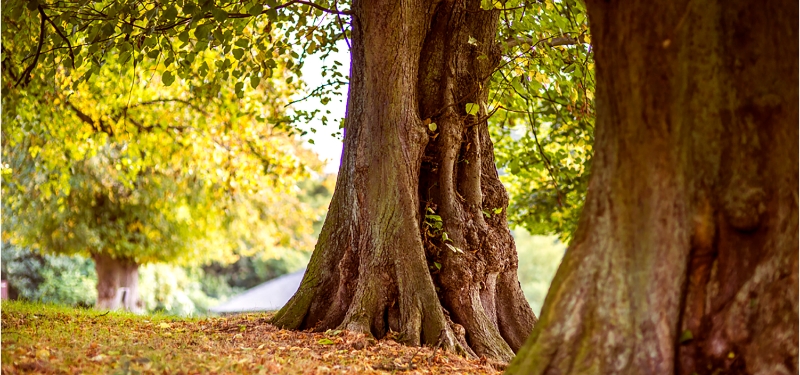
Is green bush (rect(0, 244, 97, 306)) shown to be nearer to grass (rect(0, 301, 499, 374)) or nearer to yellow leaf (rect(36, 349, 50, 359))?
grass (rect(0, 301, 499, 374))

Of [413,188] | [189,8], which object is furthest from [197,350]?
[189,8]

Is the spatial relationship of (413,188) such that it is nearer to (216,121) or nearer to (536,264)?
(216,121)

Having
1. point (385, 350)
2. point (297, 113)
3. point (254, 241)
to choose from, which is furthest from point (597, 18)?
point (254, 241)

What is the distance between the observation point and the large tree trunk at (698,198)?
3271 mm

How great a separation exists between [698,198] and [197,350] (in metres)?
3.41

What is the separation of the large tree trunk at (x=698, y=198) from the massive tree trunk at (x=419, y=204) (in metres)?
2.29

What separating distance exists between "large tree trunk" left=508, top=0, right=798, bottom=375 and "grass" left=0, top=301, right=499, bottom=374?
A: 169 centimetres

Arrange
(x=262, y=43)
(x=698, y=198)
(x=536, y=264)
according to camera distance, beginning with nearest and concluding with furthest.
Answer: (x=698, y=198) < (x=262, y=43) < (x=536, y=264)

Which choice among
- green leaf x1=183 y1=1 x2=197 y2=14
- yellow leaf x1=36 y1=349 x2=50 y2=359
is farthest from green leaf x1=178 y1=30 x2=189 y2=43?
yellow leaf x1=36 y1=349 x2=50 y2=359

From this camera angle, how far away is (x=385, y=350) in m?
5.18

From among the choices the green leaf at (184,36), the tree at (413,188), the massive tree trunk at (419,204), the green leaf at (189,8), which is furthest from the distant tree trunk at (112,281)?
the green leaf at (189,8)

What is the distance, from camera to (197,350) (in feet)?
15.9

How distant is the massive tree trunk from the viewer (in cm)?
575

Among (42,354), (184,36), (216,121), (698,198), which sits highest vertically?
(216,121)
